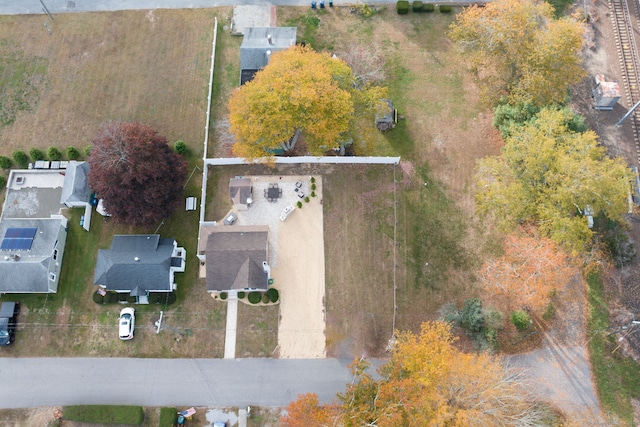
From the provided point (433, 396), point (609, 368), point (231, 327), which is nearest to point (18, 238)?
point (231, 327)

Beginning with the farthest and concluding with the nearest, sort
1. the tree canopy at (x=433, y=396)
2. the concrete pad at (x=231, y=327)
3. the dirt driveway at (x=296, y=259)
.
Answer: the dirt driveway at (x=296, y=259) < the concrete pad at (x=231, y=327) < the tree canopy at (x=433, y=396)

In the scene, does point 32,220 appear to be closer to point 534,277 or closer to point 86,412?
point 86,412

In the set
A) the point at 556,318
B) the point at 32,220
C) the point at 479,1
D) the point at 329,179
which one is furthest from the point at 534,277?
the point at 32,220

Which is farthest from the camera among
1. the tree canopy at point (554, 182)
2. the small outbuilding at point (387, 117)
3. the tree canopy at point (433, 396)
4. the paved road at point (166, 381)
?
the small outbuilding at point (387, 117)

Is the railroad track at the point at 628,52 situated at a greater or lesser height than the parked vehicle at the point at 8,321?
greater

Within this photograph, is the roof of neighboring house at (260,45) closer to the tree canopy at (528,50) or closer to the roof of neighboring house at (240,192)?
the roof of neighboring house at (240,192)

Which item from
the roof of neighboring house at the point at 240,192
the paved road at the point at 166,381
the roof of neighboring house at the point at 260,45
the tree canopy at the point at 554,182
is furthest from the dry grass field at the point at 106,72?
the tree canopy at the point at 554,182

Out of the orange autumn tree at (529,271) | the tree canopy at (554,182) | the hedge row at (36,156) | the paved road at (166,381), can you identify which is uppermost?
the hedge row at (36,156)
